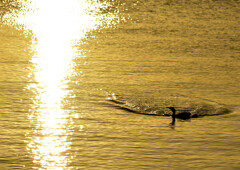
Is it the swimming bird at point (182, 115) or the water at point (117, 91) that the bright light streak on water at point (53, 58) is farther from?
the swimming bird at point (182, 115)

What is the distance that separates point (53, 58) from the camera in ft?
79.7

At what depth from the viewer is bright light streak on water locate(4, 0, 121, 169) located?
45.4 feet

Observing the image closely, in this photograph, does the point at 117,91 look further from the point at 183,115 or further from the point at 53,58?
the point at 53,58

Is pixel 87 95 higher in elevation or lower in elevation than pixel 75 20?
lower

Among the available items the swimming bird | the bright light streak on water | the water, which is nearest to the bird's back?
the swimming bird

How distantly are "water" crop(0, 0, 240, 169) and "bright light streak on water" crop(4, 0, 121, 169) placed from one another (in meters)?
0.05

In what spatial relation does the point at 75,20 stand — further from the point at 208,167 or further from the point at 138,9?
the point at 208,167

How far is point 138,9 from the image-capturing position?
39344 millimetres

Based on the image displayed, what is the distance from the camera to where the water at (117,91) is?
1335 centimetres

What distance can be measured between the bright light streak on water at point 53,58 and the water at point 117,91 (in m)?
0.05

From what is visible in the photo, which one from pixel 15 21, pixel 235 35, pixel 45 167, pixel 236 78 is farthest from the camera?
pixel 15 21

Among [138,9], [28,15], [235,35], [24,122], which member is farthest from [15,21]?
[24,122]

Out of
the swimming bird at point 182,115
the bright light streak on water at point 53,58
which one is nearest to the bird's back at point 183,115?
the swimming bird at point 182,115

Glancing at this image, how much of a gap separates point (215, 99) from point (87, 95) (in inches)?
151
